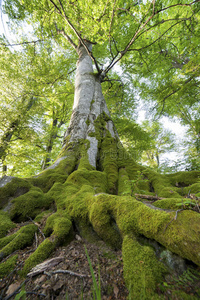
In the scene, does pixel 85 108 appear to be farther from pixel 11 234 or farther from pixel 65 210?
pixel 11 234

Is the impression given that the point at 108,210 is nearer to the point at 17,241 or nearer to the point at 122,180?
the point at 17,241

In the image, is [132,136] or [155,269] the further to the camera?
[132,136]

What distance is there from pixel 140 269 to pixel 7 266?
1.29 meters

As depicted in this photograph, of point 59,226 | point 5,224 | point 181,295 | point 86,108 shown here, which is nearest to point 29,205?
point 5,224

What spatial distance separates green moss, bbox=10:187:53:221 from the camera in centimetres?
203

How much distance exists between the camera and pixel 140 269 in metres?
0.96

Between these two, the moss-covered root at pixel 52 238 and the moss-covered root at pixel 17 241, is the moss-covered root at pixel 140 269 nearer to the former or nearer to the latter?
the moss-covered root at pixel 52 238

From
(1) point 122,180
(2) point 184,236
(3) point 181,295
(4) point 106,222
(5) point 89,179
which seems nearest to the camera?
(3) point 181,295

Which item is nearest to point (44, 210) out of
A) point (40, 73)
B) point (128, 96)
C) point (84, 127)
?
point (84, 127)

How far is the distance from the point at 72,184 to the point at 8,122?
6.04 metres

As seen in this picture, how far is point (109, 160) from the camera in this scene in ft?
11.8

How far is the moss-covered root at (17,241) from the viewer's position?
1400mm

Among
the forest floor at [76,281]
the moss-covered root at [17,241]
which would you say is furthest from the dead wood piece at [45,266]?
the moss-covered root at [17,241]

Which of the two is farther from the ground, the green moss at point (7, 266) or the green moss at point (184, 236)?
the green moss at point (184, 236)
